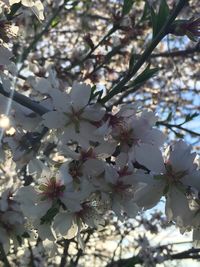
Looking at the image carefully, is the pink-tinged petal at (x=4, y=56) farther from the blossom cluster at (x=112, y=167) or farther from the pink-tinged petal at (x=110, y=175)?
the pink-tinged petal at (x=110, y=175)

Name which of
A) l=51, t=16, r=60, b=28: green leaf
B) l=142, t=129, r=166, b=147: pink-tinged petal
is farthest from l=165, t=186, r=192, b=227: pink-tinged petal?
l=51, t=16, r=60, b=28: green leaf

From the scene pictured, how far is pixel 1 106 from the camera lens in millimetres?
1560

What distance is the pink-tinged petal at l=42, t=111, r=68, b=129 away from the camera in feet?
4.77

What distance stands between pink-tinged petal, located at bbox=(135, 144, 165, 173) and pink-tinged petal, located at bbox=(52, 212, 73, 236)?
0.31 m

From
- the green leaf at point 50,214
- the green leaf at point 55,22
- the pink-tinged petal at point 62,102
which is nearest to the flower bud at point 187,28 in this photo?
the pink-tinged petal at point 62,102

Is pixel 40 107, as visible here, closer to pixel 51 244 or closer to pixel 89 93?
pixel 89 93

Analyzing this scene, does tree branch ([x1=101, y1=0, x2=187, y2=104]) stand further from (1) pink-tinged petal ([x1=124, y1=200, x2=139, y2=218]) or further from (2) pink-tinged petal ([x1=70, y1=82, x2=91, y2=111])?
(1) pink-tinged petal ([x1=124, y1=200, x2=139, y2=218])

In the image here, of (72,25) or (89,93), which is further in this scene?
(72,25)

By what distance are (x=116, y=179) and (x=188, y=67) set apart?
5.42 metres

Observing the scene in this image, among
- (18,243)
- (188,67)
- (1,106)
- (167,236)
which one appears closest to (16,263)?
(167,236)

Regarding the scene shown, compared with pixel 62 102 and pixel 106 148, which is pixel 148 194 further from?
pixel 62 102

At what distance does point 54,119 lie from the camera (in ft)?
4.83

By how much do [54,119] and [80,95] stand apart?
10 centimetres

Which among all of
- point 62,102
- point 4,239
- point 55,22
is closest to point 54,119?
point 62,102
